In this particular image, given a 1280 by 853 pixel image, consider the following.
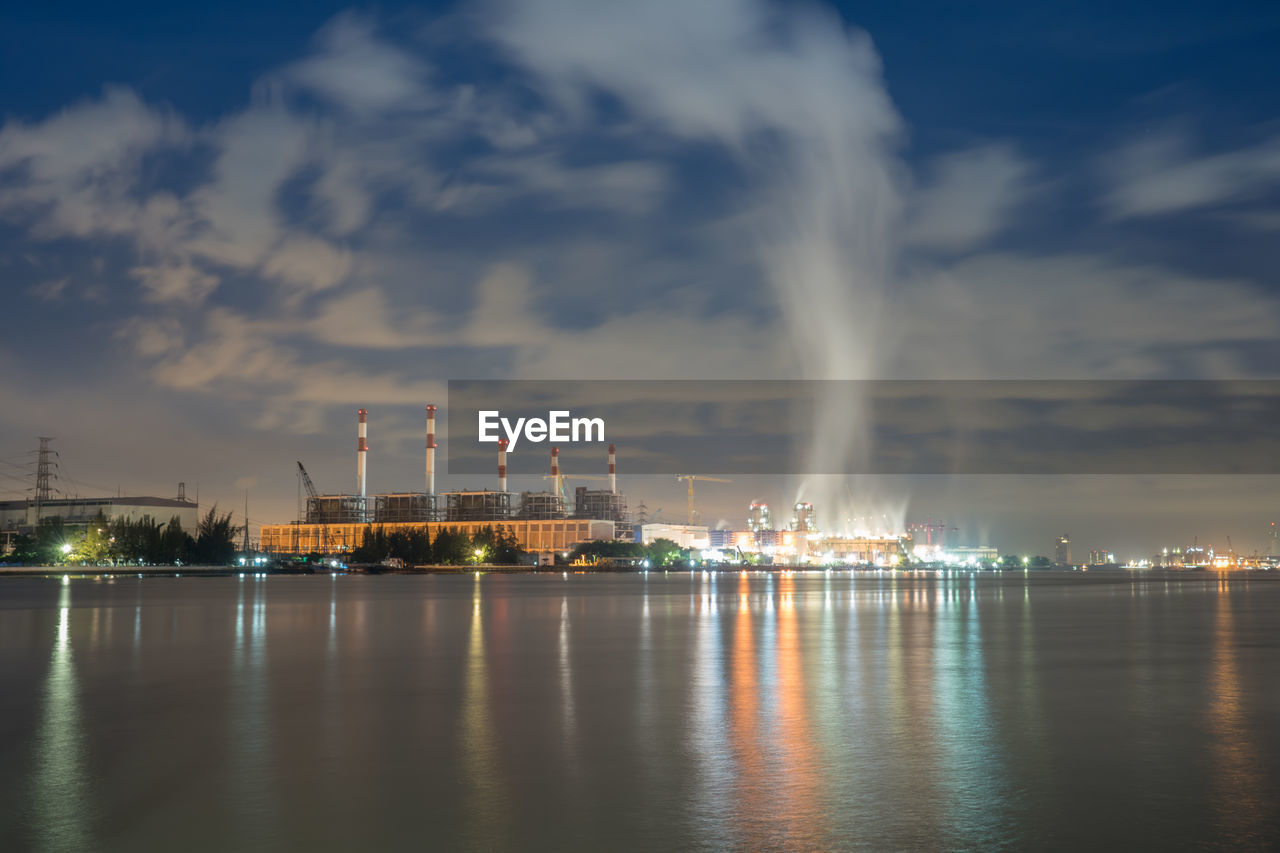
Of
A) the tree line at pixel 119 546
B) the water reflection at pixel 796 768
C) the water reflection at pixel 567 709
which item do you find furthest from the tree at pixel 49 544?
the water reflection at pixel 796 768

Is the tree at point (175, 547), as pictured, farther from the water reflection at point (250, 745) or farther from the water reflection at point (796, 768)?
the water reflection at point (796, 768)

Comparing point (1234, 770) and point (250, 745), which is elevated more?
point (250, 745)

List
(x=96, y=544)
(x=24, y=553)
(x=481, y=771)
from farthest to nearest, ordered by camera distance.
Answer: (x=24, y=553) → (x=96, y=544) → (x=481, y=771)

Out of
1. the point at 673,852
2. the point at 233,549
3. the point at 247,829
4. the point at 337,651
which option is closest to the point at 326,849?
the point at 247,829

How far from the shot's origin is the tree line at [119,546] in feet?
558

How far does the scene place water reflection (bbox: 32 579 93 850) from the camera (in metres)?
9.66

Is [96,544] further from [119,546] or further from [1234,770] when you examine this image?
[1234,770]

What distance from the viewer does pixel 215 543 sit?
186 meters

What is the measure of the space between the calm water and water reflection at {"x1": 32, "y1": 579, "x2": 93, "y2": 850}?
48 mm

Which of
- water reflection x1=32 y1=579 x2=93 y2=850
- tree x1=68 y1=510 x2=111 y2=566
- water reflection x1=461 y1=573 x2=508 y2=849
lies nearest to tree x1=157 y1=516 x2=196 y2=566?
tree x1=68 y1=510 x2=111 y2=566

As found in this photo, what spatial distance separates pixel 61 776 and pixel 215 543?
186m

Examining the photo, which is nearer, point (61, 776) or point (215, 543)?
point (61, 776)

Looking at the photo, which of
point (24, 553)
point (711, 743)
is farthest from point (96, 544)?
point (711, 743)

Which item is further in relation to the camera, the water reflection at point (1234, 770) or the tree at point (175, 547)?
the tree at point (175, 547)
